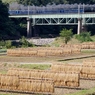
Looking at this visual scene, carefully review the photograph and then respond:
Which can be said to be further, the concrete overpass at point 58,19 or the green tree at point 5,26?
the concrete overpass at point 58,19

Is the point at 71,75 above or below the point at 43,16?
above

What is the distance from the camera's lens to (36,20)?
153 m

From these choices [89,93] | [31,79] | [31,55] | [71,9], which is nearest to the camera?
[89,93]

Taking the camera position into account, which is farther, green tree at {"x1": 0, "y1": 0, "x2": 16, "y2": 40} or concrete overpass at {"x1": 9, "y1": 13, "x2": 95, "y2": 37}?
concrete overpass at {"x1": 9, "y1": 13, "x2": 95, "y2": 37}

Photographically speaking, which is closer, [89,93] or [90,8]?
[89,93]

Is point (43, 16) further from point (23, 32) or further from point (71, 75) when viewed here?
point (71, 75)

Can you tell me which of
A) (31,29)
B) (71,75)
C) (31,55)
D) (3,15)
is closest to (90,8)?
(31,29)

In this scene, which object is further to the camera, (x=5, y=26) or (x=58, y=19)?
(x=58, y=19)

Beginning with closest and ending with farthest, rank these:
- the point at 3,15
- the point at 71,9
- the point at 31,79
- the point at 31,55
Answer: the point at 31,79 < the point at 31,55 < the point at 3,15 < the point at 71,9

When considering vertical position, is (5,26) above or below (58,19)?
above

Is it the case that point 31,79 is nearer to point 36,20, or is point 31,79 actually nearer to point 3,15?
point 3,15

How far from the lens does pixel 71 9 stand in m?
146

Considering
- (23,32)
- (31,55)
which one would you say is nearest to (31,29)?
(23,32)

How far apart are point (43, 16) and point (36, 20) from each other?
5522 millimetres
